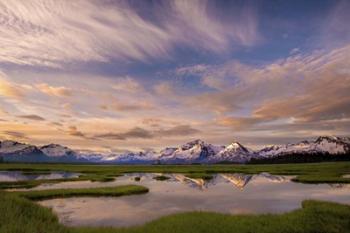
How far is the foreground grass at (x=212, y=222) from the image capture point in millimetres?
19266

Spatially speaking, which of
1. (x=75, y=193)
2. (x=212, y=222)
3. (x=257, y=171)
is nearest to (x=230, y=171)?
(x=257, y=171)

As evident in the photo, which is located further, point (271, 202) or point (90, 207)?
point (271, 202)

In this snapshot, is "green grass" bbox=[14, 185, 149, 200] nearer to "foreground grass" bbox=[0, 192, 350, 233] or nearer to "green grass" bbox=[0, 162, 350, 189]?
"green grass" bbox=[0, 162, 350, 189]

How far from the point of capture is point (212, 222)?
76.6 feet

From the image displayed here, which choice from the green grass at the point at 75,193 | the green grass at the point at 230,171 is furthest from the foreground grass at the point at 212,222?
the green grass at the point at 230,171

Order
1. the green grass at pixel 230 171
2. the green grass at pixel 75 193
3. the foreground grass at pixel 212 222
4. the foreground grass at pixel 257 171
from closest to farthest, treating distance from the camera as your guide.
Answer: the foreground grass at pixel 212 222 → the green grass at pixel 75 193 → the green grass at pixel 230 171 → the foreground grass at pixel 257 171

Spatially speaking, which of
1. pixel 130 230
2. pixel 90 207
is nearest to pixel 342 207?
pixel 130 230

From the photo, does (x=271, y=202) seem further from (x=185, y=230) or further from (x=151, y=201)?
(x=185, y=230)

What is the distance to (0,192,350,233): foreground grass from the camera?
19266mm

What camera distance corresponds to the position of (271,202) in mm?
36500

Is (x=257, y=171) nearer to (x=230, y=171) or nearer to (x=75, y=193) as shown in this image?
(x=230, y=171)

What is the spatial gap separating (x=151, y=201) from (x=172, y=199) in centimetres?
297

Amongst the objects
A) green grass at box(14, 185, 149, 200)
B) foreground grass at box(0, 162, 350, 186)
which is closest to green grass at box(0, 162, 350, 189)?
foreground grass at box(0, 162, 350, 186)

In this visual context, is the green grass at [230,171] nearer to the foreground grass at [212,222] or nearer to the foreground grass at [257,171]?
the foreground grass at [257,171]
